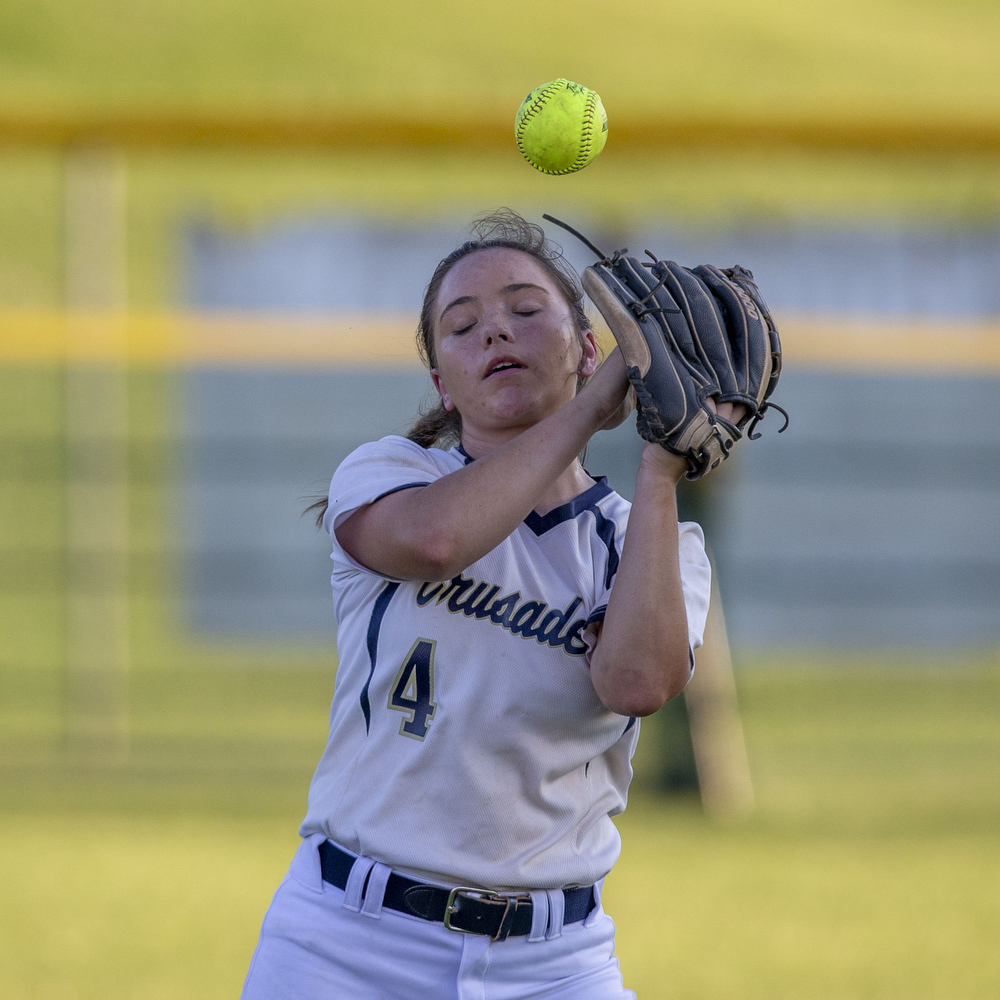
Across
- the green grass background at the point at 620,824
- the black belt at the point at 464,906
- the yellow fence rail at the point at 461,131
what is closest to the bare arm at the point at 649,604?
the black belt at the point at 464,906

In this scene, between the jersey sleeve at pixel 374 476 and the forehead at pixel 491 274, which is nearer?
the jersey sleeve at pixel 374 476

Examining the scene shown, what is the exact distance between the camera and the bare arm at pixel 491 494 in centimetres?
163

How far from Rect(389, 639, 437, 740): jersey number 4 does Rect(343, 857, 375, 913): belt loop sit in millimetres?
183

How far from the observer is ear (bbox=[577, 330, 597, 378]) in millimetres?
2064

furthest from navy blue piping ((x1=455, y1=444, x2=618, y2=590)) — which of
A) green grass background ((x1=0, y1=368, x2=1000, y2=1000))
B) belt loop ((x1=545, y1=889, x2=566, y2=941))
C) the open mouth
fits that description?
green grass background ((x1=0, y1=368, x2=1000, y2=1000))

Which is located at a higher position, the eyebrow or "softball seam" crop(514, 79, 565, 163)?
"softball seam" crop(514, 79, 565, 163)

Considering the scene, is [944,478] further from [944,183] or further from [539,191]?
[944,183]

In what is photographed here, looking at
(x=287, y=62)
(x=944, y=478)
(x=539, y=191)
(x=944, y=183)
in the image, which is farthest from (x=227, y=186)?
(x=944, y=478)

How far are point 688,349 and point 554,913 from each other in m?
0.79

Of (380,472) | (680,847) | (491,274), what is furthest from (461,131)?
(380,472)

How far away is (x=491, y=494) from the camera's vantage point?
163cm

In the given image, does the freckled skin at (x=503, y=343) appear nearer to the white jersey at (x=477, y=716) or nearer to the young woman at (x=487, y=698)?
the young woman at (x=487, y=698)

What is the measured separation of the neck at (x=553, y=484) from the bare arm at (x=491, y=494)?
0.83 feet

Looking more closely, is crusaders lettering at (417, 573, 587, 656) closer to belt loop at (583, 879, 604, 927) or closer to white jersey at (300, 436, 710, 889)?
white jersey at (300, 436, 710, 889)
